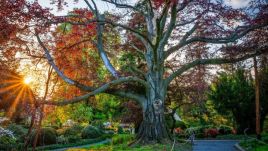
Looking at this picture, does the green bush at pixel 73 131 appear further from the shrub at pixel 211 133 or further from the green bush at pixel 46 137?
the shrub at pixel 211 133

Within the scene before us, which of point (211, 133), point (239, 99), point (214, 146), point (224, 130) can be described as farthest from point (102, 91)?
point (224, 130)

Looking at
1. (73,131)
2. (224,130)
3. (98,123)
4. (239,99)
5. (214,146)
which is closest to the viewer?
(214,146)

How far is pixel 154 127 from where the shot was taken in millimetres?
15266

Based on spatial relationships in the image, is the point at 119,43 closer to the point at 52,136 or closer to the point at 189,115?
the point at 52,136

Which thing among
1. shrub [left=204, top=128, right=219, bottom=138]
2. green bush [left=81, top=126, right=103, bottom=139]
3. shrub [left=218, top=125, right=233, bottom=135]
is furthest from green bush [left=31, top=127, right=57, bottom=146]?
shrub [left=218, top=125, right=233, bottom=135]

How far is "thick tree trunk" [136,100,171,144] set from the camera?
15.1 meters

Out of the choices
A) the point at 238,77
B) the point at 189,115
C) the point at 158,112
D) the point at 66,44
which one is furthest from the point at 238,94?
the point at 66,44

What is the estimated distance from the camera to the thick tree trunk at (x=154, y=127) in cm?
1509

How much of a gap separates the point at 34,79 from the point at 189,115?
90.2 ft

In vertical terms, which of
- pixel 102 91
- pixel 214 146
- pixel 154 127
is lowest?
pixel 214 146

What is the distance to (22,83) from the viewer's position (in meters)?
14.7

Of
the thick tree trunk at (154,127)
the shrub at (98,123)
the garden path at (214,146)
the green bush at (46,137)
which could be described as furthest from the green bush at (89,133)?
the thick tree trunk at (154,127)

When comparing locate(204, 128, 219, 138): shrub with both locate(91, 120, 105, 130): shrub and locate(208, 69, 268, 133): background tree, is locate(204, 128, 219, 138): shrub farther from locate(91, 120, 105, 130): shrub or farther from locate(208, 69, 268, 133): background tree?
locate(91, 120, 105, 130): shrub

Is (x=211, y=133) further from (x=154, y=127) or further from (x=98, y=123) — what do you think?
(x=154, y=127)
